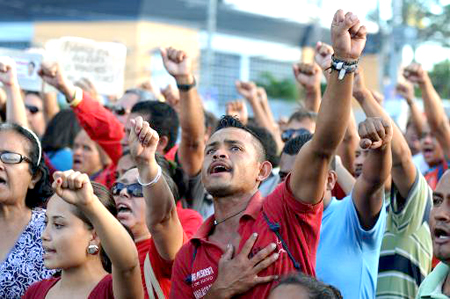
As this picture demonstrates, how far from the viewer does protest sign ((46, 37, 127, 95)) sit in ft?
27.3

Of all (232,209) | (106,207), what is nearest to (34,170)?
(106,207)

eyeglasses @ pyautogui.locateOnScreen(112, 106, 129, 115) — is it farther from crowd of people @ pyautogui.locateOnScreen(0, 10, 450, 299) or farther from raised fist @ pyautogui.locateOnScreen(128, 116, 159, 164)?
raised fist @ pyautogui.locateOnScreen(128, 116, 159, 164)

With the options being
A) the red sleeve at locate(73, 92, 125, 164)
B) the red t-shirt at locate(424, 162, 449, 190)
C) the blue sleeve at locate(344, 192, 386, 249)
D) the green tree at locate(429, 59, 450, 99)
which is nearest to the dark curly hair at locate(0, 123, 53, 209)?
the red sleeve at locate(73, 92, 125, 164)

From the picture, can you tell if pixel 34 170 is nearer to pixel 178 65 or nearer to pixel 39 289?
pixel 39 289

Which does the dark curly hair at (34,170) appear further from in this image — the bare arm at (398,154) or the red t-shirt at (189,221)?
the bare arm at (398,154)

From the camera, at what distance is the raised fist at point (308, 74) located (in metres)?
6.68

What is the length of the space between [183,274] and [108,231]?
14.9 inches

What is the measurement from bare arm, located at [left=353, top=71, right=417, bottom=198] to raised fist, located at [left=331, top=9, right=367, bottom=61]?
1.41m

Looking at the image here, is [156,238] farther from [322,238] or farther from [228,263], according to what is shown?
[322,238]

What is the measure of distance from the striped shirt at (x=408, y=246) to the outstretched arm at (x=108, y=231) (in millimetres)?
1743

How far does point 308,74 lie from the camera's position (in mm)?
6699

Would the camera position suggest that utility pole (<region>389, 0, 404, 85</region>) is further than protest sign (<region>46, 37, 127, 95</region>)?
Yes

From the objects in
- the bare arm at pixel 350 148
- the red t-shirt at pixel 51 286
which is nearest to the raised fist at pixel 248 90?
the bare arm at pixel 350 148

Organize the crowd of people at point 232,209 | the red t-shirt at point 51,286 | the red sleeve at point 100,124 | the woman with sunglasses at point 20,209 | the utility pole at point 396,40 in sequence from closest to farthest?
the crowd of people at point 232,209
the red t-shirt at point 51,286
the woman with sunglasses at point 20,209
the red sleeve at point 100,124
the utility pole at point 396,40
